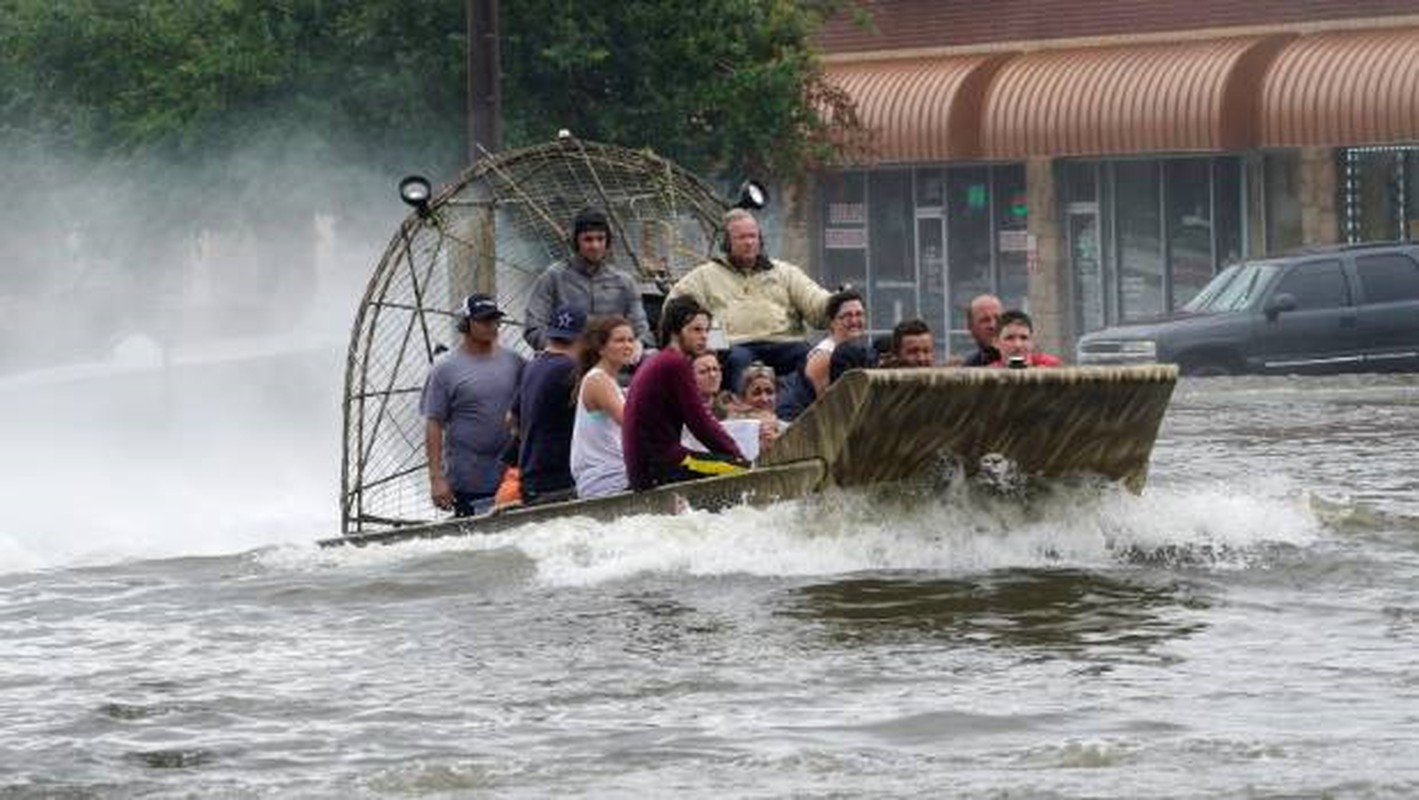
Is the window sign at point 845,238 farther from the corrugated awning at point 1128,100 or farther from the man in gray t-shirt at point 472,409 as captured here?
the man in gray t-shirt at point 472,409

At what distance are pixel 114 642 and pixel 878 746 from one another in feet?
15.9

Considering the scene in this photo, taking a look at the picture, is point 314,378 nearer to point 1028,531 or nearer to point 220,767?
point 1028,531

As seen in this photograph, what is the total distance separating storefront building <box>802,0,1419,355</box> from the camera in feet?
128

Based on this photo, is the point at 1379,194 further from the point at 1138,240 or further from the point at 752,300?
the point at 752,300

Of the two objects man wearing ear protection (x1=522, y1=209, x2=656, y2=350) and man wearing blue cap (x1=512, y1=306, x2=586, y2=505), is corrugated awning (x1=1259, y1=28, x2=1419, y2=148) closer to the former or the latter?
man wearing ear protection (x1=522, y1=209, x2=656, y2=350)

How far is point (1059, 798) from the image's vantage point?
10398 millimetres

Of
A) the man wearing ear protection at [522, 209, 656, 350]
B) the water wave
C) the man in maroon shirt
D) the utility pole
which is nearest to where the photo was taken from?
the man in maroon shirt

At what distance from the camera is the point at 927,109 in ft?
138

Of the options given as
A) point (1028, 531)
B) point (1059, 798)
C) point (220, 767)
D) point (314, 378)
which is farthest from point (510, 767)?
point (314, 378)

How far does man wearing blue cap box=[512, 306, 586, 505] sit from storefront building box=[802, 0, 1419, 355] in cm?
2148

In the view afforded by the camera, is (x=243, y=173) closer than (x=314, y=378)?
Yes

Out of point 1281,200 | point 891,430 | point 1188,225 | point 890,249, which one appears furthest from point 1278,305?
point 891,430

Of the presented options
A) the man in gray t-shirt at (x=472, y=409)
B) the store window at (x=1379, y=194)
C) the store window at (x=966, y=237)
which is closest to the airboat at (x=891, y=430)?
the man in gray t-shirt at (x=472, y=409)

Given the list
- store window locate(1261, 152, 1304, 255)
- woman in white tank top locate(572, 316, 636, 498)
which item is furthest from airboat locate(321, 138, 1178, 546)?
store window locate(1261, 152, 1304, 255)
